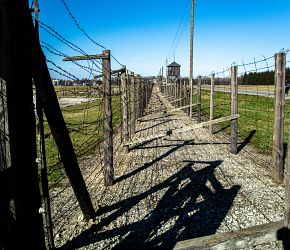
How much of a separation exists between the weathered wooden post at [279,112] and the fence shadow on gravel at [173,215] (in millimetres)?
1033

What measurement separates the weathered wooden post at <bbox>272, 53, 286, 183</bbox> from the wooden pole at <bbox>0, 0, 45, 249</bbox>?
5209mm

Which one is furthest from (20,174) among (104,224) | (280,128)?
(280,128)

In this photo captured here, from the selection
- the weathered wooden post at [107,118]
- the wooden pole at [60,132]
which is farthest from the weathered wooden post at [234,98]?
the wooden pole at [60,132]

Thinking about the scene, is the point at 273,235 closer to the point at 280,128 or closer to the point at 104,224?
the point at 104,224

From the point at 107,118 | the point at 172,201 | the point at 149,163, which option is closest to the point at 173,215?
the point at 172,201

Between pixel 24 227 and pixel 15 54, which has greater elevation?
pixel 15 54

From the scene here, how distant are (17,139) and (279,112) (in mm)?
5451

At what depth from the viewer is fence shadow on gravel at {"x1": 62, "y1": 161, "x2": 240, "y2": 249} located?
13.4 feet

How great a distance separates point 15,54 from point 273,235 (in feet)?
8.24

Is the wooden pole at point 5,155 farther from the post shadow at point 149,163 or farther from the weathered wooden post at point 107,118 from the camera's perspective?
the post shadow at point 149,163

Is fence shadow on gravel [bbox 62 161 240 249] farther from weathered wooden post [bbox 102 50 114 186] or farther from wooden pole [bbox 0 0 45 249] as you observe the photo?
wooden pole [bbox 0 0 45 249]

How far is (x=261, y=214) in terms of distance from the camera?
472 cm

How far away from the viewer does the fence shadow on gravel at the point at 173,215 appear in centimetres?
409

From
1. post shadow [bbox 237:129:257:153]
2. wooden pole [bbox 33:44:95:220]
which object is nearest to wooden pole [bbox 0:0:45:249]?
wooden pole [bbox 33:44:95:220]
